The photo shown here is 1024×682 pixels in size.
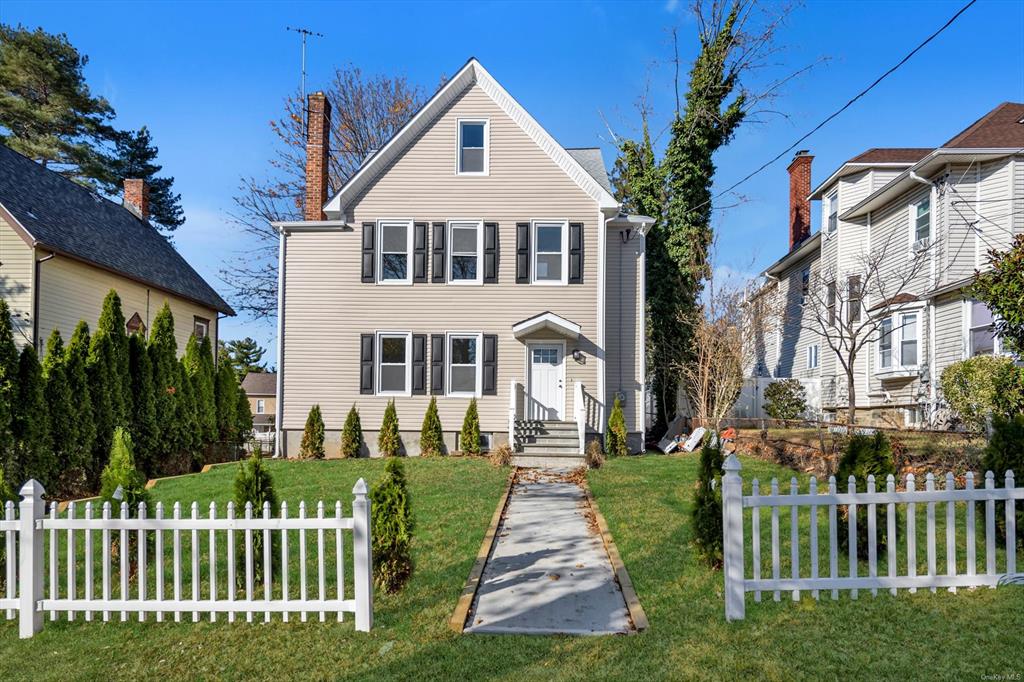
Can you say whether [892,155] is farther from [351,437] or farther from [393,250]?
[351,437]

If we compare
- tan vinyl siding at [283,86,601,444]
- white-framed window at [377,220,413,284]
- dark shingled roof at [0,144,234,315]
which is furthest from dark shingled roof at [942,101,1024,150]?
dark shingled roof at [0,144,234,315]

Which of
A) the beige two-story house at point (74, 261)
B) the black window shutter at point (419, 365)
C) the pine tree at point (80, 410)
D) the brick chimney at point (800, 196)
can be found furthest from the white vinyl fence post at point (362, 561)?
the brick chimney at point (800, 196)

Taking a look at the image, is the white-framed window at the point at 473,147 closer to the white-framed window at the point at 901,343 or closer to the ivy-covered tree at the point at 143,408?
the ivy-covered tree at the point at 143,408

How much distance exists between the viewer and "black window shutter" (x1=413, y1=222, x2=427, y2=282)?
15.5 m

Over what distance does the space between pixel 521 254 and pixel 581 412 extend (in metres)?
4.01

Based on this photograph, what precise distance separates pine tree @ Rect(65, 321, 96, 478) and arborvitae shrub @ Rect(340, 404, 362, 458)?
4.80 meters

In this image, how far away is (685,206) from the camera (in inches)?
744

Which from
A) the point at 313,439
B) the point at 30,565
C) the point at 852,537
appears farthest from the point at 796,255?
the point at 30,565

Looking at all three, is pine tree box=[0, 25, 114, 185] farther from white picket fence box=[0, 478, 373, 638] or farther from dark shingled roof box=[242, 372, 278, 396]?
white picket fence box=[0, 478, 373, 638]

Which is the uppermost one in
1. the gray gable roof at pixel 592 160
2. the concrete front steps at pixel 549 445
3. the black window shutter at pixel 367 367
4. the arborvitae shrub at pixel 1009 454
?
the gray gable roof at pixel 592 160

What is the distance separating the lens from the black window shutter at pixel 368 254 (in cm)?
1555

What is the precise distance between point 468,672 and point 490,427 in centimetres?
1091

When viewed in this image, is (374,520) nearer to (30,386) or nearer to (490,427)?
(30,386)

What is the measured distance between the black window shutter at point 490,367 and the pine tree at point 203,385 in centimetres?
653
